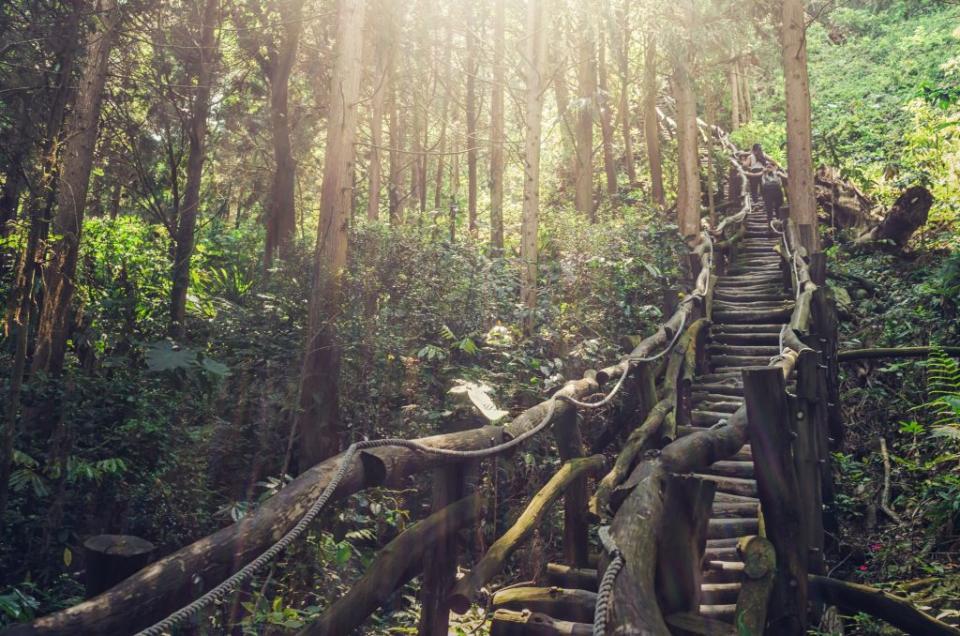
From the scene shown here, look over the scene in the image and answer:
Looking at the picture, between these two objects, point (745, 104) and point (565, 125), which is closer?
point (565, 125)

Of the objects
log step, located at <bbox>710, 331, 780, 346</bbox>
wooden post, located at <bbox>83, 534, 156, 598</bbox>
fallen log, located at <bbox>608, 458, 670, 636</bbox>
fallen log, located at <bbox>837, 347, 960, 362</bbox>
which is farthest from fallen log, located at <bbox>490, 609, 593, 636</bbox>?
log step, located at <bbox>710, 331, 780, 346</bbox>

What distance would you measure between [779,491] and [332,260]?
20.7 ft

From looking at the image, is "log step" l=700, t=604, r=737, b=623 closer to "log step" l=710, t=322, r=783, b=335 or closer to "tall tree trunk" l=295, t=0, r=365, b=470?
"tall tree trunk" l=295, t=0, r=365, b=470

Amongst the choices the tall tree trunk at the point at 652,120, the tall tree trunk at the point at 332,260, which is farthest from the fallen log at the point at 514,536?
the tall tree trunk at the point at 652,120

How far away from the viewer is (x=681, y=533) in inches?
142

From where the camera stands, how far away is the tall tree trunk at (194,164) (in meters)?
11.9

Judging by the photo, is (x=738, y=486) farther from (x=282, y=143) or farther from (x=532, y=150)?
(x=282, y=143)

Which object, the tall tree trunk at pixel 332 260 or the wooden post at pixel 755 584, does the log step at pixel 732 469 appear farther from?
the tall tree trunk at pixel 332 260

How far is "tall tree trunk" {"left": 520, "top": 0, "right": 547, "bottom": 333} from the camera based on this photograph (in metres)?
12.2

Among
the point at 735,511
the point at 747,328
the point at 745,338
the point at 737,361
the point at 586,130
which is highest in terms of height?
the point at 586,130

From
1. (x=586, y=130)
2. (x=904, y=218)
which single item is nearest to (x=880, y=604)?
(x=904, y=218)

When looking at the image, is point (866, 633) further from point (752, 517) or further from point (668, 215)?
point (668, 215)

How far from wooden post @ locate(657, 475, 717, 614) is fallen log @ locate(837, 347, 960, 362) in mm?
8312

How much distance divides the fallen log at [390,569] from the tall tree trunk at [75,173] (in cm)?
671
